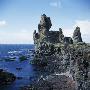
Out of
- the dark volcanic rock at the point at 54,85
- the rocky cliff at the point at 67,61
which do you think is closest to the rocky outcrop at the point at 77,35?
the rocky cliff at the point at 67,61

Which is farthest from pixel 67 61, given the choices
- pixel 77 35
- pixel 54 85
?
pixel 77 35

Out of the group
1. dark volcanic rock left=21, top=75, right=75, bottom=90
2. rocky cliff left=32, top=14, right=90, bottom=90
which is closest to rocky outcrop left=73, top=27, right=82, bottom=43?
rocky cliff left=32, top=14, right=90, bottom=90

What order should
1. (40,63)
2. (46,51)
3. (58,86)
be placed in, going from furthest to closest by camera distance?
1. (46,51)
2. (40,63)
3. (58,86)

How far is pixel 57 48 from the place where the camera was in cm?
17562

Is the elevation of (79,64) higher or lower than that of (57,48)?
lower

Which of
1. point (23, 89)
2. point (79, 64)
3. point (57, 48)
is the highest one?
point (57, 48)

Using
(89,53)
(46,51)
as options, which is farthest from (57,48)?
(89,53)

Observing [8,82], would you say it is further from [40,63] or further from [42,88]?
[40,63]

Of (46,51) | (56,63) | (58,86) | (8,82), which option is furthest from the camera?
(46,51)

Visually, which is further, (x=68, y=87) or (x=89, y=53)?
(x=89, y=53)

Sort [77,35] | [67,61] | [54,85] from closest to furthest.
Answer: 1. [54,85]
2. [67,61]
3. [77,35]

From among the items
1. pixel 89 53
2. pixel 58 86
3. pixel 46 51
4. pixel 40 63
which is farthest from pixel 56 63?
pixel 58 86

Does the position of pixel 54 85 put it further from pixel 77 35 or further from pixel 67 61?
pixel 77 35

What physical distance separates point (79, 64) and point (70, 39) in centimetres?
10589
